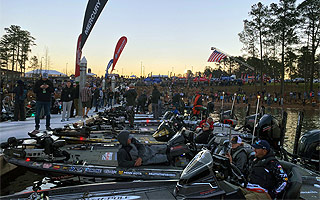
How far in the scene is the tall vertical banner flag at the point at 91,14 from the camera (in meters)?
11.2

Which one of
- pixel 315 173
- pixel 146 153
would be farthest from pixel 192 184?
pixel 315 173

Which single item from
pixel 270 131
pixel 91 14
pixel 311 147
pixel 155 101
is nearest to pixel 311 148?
pixel 311 147

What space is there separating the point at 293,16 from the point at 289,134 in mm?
27988

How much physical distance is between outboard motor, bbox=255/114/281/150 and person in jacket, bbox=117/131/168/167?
13.1 ft

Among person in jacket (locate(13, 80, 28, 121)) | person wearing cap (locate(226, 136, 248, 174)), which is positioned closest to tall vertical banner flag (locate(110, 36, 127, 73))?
person in jacket (locate(13, 80, 28, 121))

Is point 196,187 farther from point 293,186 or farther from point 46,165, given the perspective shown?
point 46,165

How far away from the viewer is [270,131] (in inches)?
341

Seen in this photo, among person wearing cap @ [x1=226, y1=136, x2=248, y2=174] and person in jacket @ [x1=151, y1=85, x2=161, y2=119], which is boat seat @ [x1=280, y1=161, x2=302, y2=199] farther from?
person in jacket @ [x1=151, y1=85, x2=161, y2=119]

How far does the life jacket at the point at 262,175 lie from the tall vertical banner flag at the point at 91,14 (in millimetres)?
9390

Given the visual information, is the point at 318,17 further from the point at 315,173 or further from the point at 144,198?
the point at 144,198

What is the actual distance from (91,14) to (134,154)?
7.72 m

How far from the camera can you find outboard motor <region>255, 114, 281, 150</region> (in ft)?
28.3

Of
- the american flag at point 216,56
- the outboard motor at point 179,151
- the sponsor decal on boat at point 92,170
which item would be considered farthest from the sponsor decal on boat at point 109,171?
the american flag at point 216,56

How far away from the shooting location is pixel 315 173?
6062mm
